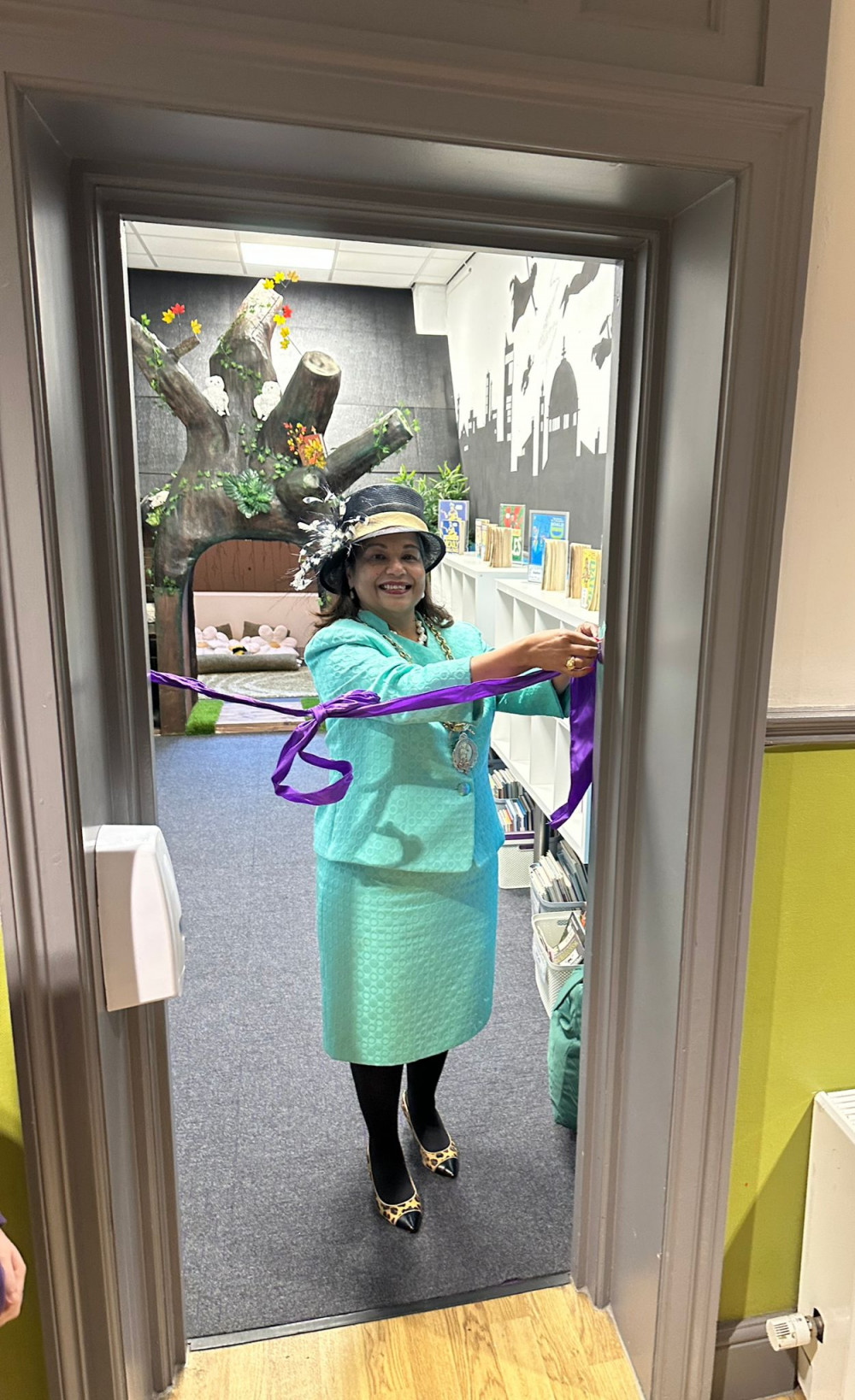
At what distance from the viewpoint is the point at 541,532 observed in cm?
381

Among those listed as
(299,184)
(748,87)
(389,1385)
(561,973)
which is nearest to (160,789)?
(561,973)

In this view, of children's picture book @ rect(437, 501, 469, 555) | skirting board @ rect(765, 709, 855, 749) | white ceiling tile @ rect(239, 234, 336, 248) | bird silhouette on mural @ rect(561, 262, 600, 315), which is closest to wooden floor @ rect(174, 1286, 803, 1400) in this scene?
skirting board @ rect(765, 709, 855, 749)

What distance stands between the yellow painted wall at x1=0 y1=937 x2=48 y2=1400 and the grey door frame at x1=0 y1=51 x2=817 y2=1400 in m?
0.05

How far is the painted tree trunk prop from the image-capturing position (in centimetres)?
564

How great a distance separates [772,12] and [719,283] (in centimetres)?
30

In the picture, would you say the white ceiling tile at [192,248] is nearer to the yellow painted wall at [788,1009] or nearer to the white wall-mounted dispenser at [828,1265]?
the yellow painted wall at [788,1009]

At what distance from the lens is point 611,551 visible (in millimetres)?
1499

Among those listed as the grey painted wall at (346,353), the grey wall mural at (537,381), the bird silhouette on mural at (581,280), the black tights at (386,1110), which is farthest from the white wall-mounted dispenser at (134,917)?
the grey painted wall at (346,353)

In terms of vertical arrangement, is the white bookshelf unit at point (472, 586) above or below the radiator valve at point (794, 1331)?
above

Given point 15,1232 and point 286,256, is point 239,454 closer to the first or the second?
point 286,256

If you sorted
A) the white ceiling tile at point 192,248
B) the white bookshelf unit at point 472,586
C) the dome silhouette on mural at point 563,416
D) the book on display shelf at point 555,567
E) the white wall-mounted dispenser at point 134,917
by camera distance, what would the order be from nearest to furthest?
the white wall-mounted dispenser at point 134,917 → the book on display shelf at point 555,567 → the dome silhouette on mural at point 563,416 → the white bookshelf unit at point 472,586 → the white ceiling tile at point 192,248

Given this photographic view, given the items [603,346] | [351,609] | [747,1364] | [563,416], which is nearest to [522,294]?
A: [563,416]

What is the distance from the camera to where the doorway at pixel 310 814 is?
193 centimetres

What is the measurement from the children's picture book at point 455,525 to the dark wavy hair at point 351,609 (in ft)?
11.1
